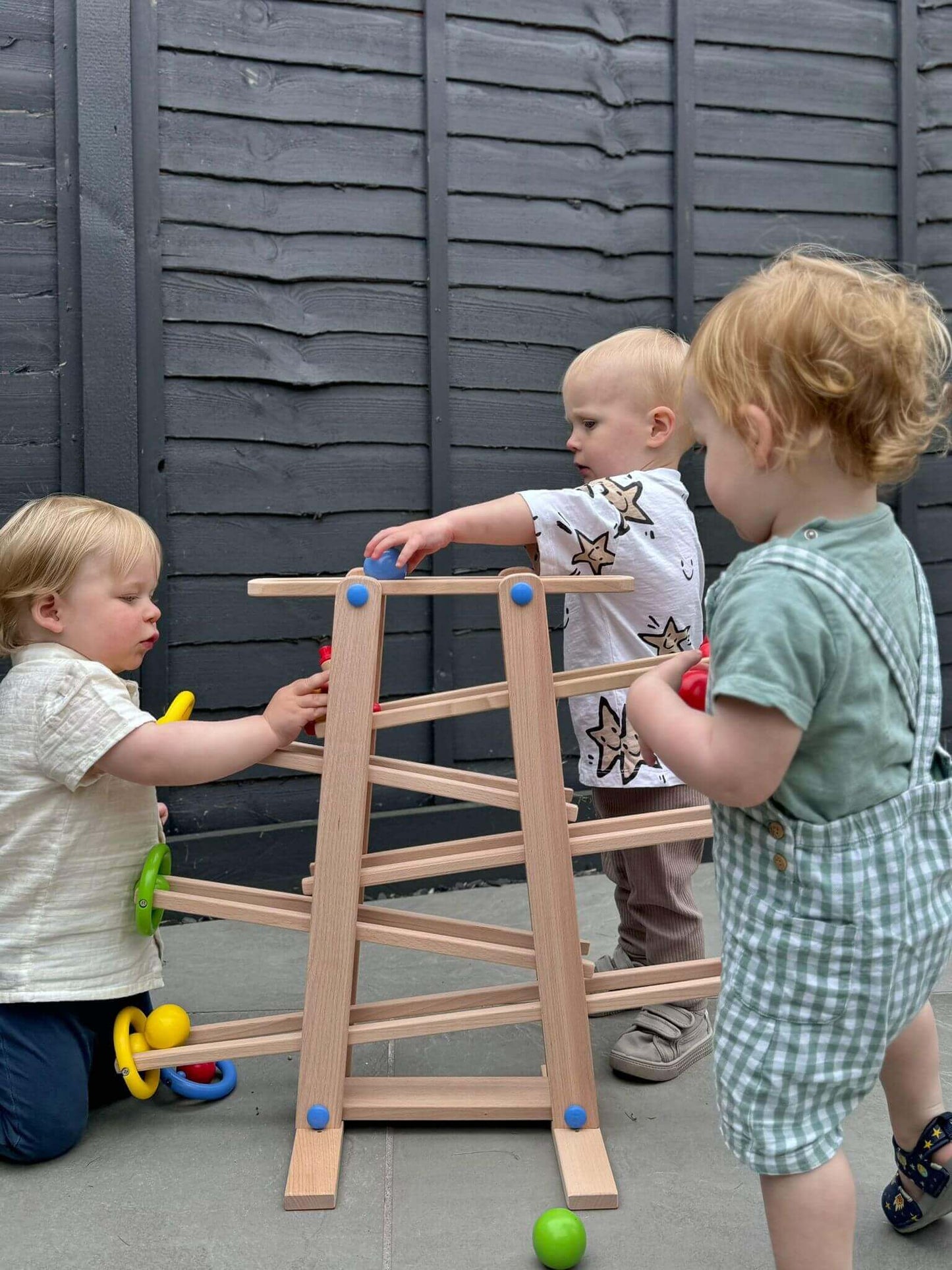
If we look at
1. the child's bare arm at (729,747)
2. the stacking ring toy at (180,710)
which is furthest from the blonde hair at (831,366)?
the stacking ring toy at (180,710)

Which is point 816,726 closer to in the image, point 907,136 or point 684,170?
point 684,170

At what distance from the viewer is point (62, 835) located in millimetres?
1967

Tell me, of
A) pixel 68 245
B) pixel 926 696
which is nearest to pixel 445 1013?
pixel 926 696

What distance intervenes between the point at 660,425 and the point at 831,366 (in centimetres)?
110

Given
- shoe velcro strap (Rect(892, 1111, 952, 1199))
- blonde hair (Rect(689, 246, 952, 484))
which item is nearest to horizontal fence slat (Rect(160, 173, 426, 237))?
blonde hair (Rect(689, 246, 952, 484))

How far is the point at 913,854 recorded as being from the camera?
1353 mm

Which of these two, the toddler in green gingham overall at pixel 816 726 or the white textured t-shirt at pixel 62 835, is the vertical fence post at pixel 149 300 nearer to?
the white textured t-shirt at pixel 62 835

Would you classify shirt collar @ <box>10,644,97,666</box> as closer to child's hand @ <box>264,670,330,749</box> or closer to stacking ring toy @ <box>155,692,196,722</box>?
stacking ring toy @ <box>155,692,196,722</box>

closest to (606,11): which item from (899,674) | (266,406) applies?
(266,406)

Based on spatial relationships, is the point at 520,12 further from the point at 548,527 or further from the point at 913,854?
the point at 913,854

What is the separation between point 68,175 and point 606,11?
1640 millimetres

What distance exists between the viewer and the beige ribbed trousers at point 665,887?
2285 millimetres

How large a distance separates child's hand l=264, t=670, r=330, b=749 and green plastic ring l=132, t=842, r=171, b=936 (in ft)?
1.03

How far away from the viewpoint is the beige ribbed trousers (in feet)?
7.50
